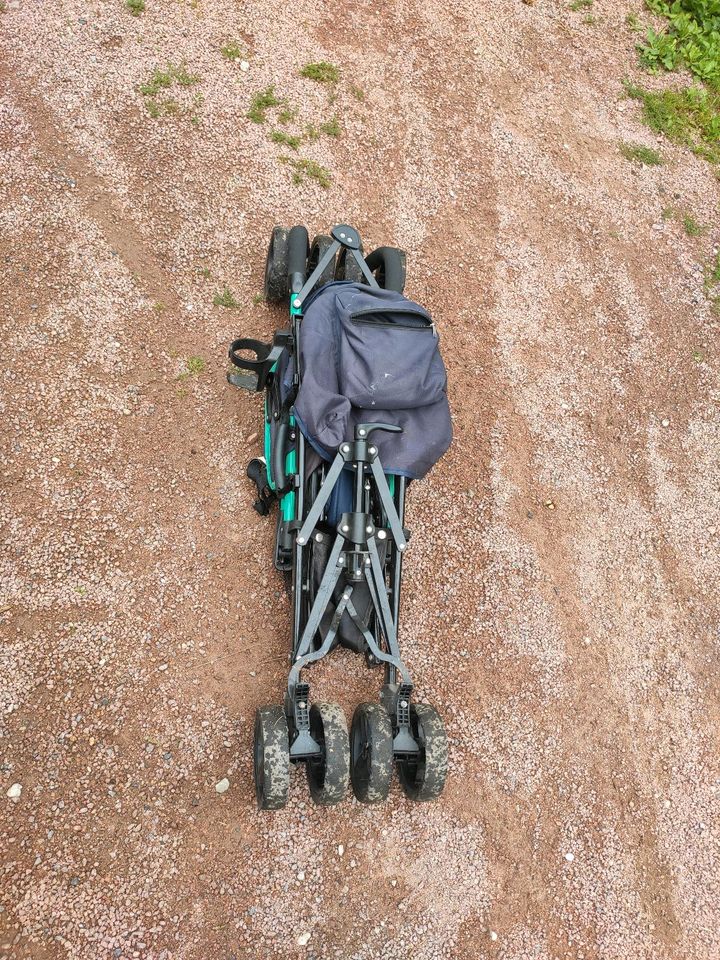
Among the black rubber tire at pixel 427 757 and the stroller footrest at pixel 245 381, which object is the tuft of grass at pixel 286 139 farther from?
the black rubber tire at pixel 427 757

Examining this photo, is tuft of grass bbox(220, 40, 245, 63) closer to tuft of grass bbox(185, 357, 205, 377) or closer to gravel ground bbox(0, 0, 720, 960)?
gravel ground bbox(0, 0, 720, 960)

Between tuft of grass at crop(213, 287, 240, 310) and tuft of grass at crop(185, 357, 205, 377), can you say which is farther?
tuft of grass at crop(213, 287, 240, 310)

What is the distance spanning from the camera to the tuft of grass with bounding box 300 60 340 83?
6.28 metres

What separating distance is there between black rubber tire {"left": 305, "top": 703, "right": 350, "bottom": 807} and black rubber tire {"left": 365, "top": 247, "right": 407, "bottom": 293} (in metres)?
3.06

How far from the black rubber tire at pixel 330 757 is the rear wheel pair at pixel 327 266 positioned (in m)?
3.07

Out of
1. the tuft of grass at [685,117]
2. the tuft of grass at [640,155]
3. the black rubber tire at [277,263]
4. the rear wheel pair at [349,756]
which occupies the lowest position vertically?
the rear wheel pair at [349,756]

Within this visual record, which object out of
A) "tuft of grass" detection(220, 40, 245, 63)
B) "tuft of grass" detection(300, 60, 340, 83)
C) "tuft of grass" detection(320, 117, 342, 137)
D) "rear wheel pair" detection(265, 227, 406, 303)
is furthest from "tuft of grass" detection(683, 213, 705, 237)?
"tuft of grass" detection(220, 40, 245, 63)

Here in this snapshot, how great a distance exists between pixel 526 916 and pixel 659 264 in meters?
5.84

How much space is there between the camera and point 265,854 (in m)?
4.35

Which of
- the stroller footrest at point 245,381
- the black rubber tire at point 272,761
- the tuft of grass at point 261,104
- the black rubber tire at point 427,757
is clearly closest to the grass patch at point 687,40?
the tuft of grass at point 261,104

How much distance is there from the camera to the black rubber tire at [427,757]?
4.18 meters

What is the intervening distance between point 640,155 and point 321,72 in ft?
11.1

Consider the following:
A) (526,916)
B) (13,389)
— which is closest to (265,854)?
(526,916)

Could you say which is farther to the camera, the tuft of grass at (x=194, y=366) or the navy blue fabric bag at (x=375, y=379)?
the tuft of grass at (x=194, y=366)
